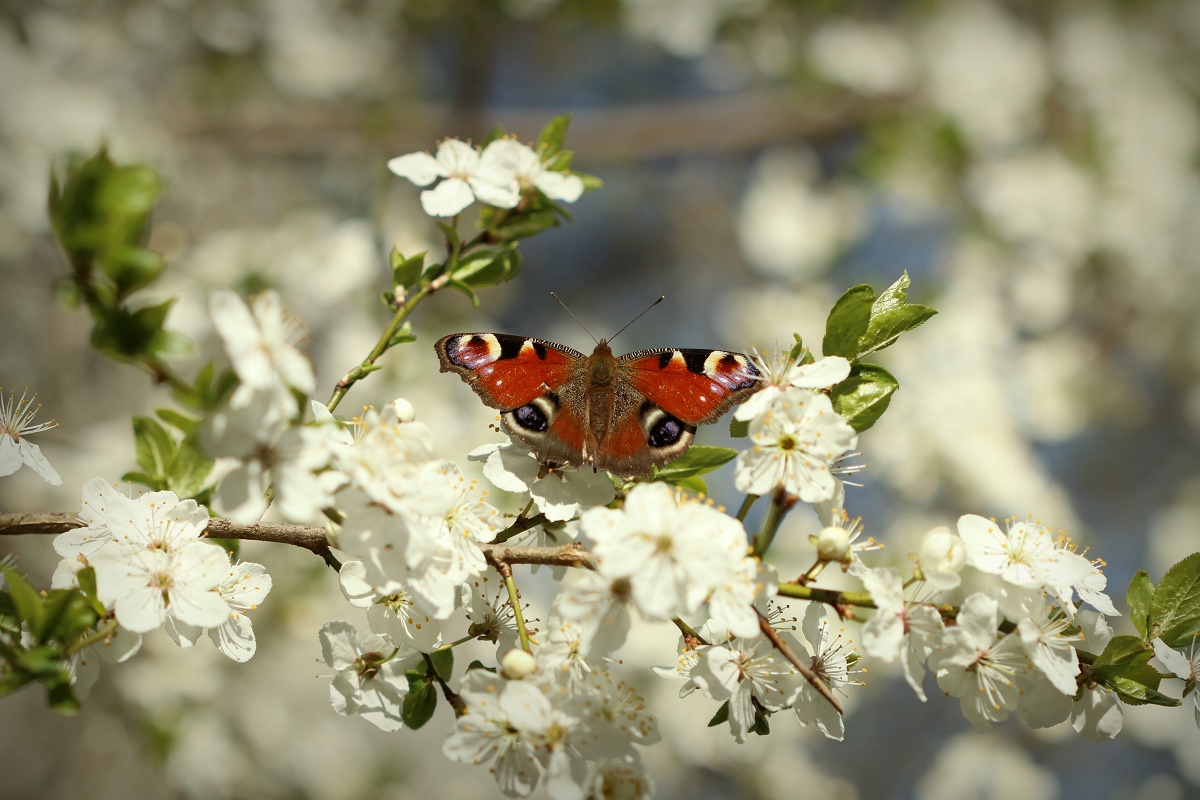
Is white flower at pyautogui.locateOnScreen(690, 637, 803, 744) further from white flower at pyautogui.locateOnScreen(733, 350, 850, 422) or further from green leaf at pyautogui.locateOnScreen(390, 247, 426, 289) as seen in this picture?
green leaf at pyautogui.locateOnScreen(390, 247, 426, 289)

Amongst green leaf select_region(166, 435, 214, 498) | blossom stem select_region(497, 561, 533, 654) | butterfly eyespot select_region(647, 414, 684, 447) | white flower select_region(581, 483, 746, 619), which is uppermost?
white flower select_region(581, 483, 746, 619)

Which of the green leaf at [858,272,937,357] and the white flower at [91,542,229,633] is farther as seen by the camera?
the green leaf at [858,272,937,357]

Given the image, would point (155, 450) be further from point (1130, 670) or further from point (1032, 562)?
point (1130, 670)

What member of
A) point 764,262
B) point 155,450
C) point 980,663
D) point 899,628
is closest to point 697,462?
point 899,628

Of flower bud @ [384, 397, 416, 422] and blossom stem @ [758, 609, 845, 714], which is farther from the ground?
flower bud @ [384, 397, 416, 422]

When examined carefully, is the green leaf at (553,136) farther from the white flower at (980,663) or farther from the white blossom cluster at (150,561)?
the white flower at (980,663)

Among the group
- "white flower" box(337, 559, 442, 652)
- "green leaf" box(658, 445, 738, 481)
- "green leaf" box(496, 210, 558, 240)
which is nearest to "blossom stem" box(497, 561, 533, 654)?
"white flower" box(337, 559, 442, 652)

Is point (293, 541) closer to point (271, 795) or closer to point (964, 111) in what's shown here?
point (271, 795)
